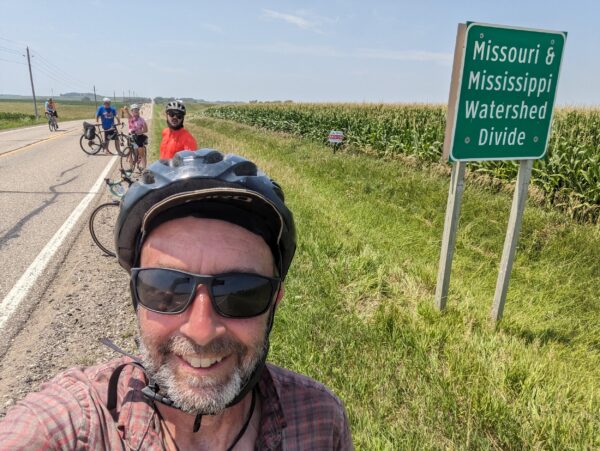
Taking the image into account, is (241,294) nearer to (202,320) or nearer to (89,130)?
(202,320)

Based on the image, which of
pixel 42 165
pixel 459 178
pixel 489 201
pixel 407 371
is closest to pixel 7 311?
pixel 407 371

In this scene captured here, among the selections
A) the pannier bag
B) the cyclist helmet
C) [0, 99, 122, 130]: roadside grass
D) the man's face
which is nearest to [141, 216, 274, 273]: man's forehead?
the man's face

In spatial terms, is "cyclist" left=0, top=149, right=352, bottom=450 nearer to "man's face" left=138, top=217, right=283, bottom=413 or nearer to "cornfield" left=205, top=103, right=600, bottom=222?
"man's face" left=138, top=217, right=283, bottom=413

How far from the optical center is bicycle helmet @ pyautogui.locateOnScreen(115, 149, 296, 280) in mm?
1236

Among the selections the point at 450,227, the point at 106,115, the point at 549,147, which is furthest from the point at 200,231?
the point at 106,115

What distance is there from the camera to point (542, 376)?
2914 mm

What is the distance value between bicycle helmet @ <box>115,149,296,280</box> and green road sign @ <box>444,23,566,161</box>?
8.48 ft

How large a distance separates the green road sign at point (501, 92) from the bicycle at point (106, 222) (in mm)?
4224

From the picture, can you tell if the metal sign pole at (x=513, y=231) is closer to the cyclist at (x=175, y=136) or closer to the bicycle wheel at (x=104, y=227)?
the cyclist at (x=175, y=136)

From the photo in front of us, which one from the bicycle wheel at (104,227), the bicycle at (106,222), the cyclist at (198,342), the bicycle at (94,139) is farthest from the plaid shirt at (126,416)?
the bicycle at (94,139)

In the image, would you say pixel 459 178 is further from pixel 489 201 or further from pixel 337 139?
pixel 337 139

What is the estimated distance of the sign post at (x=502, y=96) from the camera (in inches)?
131

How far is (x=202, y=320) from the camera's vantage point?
118 cm

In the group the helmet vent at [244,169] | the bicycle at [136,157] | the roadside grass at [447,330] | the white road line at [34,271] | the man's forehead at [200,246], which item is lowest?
the white road line at [34,271]
